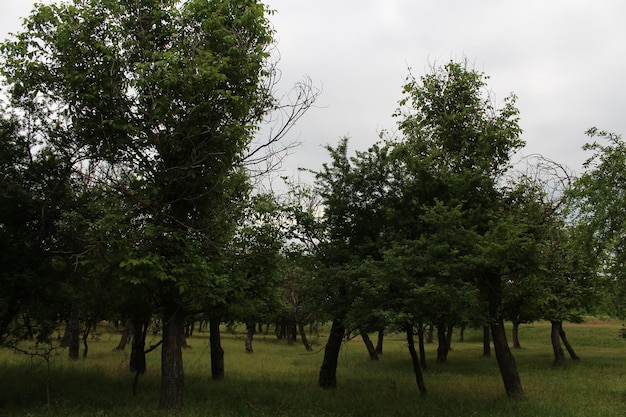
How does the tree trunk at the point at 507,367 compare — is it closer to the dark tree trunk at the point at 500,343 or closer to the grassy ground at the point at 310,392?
the dark tree trunk at the point at 500,343

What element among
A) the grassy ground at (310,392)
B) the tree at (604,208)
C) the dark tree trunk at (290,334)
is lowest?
the dark tree trunk at (290,334)

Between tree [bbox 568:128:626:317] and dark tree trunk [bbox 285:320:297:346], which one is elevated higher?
tree [bbox 568:128:626:317]

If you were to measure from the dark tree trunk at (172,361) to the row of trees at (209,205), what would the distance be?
56 millimetres

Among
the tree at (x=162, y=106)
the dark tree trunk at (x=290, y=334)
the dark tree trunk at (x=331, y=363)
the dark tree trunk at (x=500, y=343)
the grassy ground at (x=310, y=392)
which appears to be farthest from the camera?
the dark tree trunk at (x=290, y=334)

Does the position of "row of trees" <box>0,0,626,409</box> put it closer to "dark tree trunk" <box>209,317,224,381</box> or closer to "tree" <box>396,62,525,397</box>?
"tree" <box>396,62,525,397</box>

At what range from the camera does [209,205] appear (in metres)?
13.3

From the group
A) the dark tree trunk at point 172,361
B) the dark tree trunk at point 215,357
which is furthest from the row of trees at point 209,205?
the dark tree trunk at point 215,357

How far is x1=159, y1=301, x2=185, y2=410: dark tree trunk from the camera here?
12.0 meters

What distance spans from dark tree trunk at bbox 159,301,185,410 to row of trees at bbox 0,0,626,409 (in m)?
0.06

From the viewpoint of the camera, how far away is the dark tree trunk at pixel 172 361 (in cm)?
1197

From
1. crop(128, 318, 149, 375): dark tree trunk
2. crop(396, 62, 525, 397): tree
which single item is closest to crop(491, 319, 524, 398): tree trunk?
crop(396, 62, 525, 397): tree

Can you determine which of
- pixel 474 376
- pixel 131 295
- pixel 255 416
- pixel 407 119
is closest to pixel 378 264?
pixel 255 416

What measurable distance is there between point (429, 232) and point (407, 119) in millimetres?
5559

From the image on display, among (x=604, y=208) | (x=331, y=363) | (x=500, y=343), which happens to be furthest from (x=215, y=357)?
(x=604, y=208)
